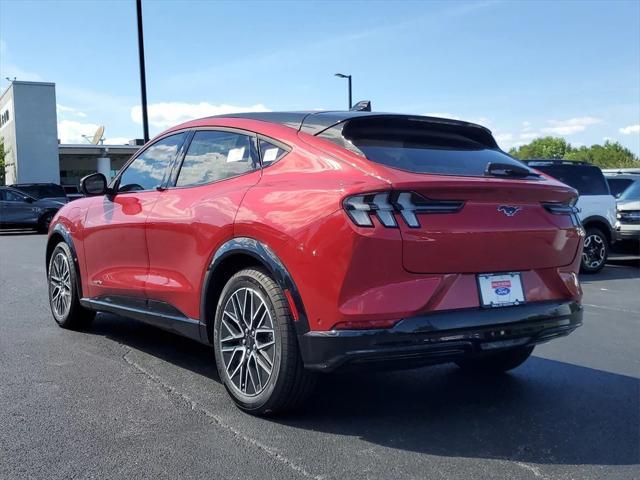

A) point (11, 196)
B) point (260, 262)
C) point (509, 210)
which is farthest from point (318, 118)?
point (11, 196)

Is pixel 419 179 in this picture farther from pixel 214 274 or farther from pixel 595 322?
pixel 595 322

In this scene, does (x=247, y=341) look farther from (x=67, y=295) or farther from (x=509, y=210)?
(x=67, y=295)

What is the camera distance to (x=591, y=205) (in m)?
11.5

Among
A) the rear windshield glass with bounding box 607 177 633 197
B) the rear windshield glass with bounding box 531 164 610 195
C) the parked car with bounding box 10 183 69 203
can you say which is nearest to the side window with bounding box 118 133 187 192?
the rear windshield glass with bounding box 531 164 610 195

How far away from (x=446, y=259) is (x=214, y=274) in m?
1.47

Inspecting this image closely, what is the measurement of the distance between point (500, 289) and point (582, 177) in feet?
29.6

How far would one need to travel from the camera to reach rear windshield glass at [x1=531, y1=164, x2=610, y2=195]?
1155cm

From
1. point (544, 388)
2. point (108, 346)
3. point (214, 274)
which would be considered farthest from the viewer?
point (108, 346)

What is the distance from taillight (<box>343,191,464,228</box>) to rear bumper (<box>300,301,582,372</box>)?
50 centimetres

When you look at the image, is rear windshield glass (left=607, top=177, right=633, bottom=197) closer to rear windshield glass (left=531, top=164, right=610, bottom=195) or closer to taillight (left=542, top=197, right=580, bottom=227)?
rear windshield glass (left=531, top=164, right=610, bottom=195)

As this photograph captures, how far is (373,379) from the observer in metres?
4.61

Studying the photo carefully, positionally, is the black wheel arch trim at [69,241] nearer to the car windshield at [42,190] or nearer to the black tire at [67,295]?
the black tire at [67,295]

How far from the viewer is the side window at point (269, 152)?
3902 mm

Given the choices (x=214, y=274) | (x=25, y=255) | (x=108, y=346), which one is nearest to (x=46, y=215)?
(x=25, y=255)
